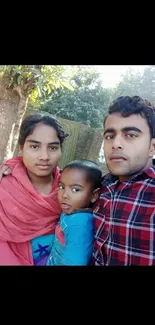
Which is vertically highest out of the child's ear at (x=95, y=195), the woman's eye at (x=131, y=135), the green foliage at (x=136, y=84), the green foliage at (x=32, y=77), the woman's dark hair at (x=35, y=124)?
the green foliage at (x=136, y=84)

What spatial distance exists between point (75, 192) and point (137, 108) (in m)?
0.41

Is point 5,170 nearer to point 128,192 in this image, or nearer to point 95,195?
point 95,195

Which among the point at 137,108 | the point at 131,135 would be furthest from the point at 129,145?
the point at 137,108

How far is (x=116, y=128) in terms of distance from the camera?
116 cm

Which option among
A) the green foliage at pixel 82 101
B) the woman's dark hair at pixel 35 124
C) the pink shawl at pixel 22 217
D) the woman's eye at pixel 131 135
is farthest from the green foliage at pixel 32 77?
the green foliage at pixel 82 101

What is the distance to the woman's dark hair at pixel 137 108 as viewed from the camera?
1.17m

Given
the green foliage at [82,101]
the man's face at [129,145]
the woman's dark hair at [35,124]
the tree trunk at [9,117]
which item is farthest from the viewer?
the green foliage at [82,101]

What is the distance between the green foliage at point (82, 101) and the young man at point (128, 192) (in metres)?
6.50

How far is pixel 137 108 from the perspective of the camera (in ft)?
3.83

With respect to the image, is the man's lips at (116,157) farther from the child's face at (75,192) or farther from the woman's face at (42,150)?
the woman's face at (42,150)

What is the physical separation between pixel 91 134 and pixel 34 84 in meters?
0.81
